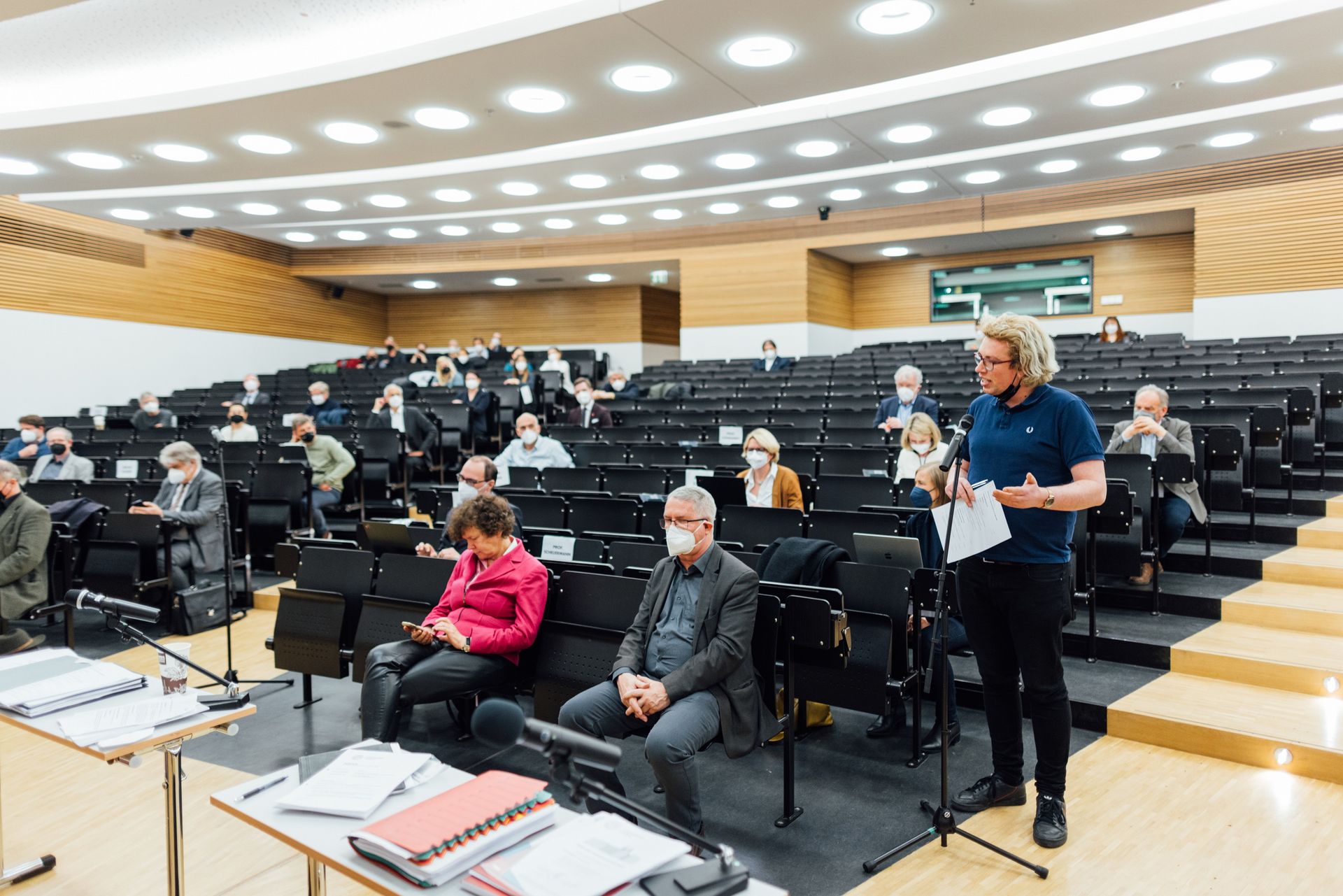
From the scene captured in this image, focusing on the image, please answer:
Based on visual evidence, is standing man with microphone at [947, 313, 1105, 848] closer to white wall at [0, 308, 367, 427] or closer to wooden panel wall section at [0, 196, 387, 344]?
white wall at [0, 308, 367, 427]

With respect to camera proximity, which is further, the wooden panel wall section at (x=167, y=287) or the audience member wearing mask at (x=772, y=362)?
the audience member wearing mask at (x=772, y=362)

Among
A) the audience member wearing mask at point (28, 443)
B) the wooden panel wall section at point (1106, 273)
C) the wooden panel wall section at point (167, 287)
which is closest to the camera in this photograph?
the audience member wearing mask at point (28, 443)

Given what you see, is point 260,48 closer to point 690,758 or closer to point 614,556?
point 614,556

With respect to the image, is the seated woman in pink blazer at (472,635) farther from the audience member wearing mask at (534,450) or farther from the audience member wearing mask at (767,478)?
the audience member wearing mask at (534,450)

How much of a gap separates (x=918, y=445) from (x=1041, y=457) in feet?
7.23

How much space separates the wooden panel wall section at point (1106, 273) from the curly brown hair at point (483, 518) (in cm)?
1327

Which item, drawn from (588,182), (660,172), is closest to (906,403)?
(660,172)

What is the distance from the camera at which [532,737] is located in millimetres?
1109

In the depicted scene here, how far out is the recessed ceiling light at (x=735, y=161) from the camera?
29.4 ft

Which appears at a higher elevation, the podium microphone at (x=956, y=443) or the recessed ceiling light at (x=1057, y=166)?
the recessed ceiling light at (x=1057, y=166)

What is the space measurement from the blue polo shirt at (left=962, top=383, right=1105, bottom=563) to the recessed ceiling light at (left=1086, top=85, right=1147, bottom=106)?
5.72 meters

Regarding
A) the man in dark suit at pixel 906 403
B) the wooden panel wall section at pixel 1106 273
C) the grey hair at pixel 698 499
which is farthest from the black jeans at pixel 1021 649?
the wooden panel wall section at pixel 1106 273

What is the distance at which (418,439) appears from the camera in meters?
8.49

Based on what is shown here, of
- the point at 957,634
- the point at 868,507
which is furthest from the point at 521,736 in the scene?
the point at 868,507
